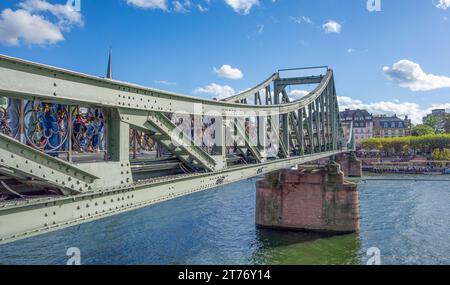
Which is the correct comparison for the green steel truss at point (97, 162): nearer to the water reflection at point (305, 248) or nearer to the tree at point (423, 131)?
the water reflection at point (305, 248)

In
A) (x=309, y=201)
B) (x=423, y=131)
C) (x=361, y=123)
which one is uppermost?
(x=361, y=123)

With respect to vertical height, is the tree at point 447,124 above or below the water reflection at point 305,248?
above

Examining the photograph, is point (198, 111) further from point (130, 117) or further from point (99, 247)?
point (99, 247)

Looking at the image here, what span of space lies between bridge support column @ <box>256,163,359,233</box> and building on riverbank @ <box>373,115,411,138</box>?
4411 inches

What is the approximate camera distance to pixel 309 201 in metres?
28.0

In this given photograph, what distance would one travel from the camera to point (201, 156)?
36.1ft

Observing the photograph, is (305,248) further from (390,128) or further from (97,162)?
(390,128)

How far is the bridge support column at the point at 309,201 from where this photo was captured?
1051 inches

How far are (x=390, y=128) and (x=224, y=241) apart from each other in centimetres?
12396

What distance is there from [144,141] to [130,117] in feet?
17.2

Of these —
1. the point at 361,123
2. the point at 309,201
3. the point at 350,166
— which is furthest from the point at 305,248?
the point at 361,123

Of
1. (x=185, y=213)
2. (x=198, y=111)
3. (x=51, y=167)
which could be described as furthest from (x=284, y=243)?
(x=51, y=167)

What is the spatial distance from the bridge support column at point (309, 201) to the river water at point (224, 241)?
1.04 m

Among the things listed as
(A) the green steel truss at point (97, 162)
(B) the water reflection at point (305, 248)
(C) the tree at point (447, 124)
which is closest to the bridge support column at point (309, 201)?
(B) the water reflection at point (305, 248)
